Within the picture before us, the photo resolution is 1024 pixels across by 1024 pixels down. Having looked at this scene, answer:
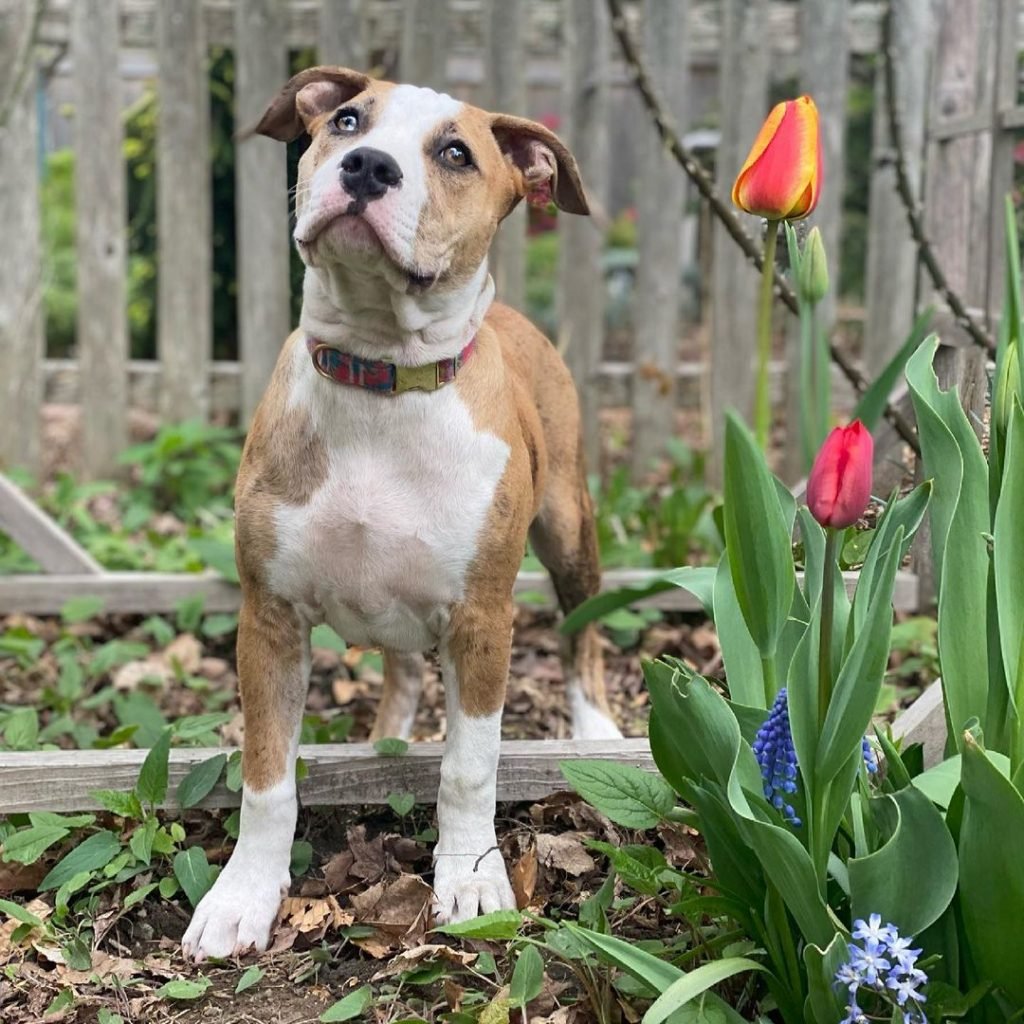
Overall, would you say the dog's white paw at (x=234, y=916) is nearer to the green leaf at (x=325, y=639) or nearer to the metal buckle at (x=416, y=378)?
the metal buckle at (x=416, y=378)

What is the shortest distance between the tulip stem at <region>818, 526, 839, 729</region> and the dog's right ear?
4.84 ft

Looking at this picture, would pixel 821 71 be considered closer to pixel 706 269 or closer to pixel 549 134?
pixel 706 269

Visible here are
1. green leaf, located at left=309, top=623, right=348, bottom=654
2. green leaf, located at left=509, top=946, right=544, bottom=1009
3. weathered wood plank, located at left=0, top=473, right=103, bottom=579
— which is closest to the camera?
green leaf, located at left=509, top=946, right=544, bottom=1009

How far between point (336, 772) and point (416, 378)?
86 centimetres

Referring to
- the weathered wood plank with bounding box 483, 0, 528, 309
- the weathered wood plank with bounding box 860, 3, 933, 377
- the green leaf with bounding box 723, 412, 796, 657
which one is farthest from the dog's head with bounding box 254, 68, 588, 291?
the weathered wood plank with bounding box 860, 3, 933, 377

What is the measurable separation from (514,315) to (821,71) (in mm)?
2918

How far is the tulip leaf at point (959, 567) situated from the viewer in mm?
1900

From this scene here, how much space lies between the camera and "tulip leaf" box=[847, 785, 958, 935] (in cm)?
167

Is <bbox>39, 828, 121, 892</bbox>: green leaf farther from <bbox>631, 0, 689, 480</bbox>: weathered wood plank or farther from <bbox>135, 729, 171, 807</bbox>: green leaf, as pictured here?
<bbox>631, 0, 689, 480</bbox>: weathered wood plank

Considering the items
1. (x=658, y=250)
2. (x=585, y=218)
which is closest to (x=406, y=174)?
(x=585, y=218)

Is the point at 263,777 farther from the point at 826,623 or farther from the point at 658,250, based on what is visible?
the point at 658,250

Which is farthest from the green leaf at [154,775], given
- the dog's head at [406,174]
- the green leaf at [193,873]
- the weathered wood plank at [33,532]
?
the weathered wood plank at [33,532]

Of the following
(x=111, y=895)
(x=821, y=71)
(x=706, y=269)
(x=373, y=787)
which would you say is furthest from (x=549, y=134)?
(x=706, y=269)

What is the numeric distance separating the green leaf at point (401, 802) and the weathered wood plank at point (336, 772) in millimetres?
24
